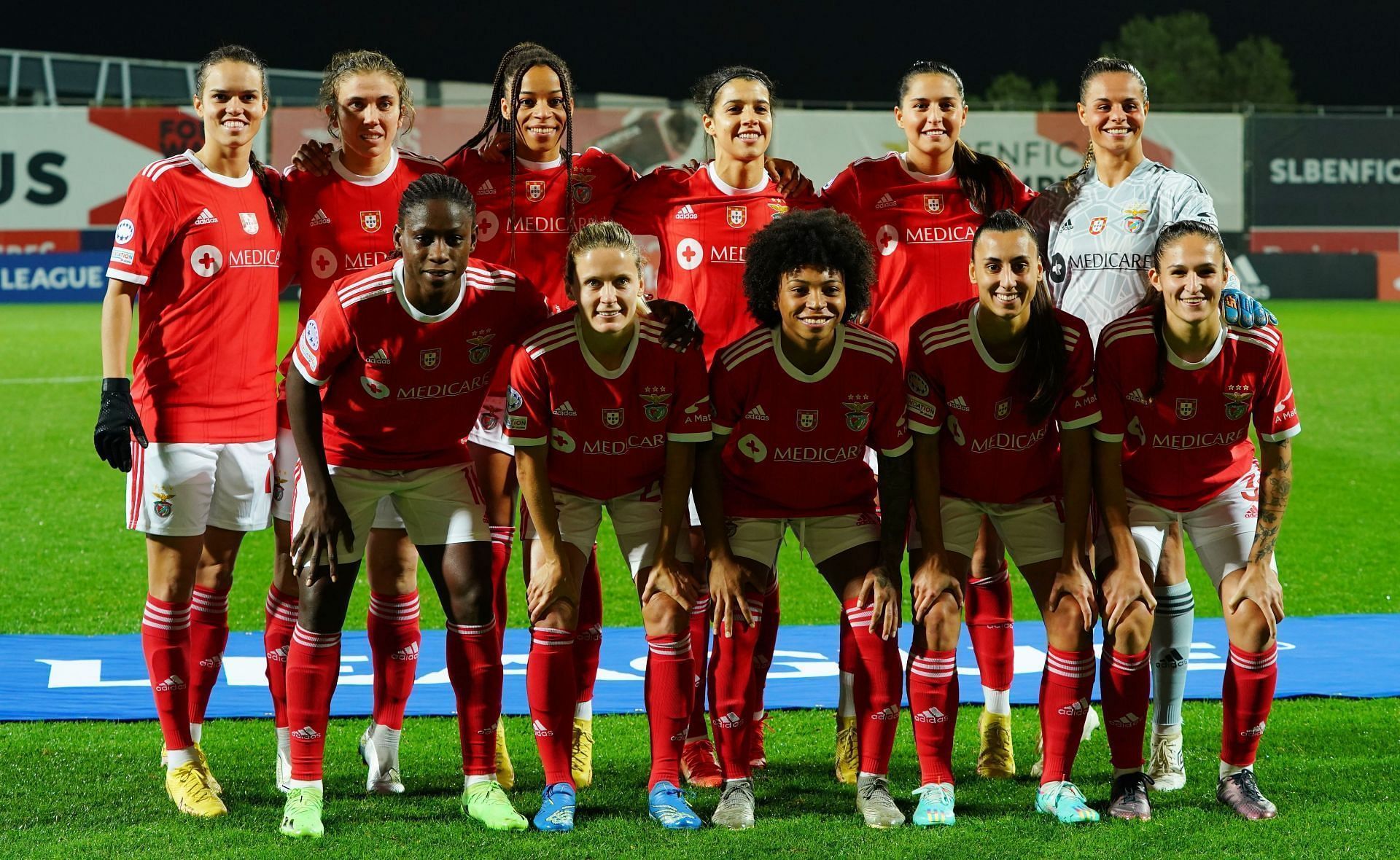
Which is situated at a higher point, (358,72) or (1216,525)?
(358,72)

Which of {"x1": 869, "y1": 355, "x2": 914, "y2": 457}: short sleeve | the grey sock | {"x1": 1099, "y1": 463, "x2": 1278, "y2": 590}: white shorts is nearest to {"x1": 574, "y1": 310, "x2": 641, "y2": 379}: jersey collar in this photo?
{"x1": 869, "y1": 355, "x2": 914, "y2": 457}: short sleeve

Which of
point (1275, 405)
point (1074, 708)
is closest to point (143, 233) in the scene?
point (1074, 708)

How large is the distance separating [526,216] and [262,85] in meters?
0.85

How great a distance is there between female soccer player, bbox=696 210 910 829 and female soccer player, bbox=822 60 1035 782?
669mm

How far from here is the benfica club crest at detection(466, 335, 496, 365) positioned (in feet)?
11.9

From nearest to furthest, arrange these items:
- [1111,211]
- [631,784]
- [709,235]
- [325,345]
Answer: [325,345] < [631,784] < [1111,211] < [709,235]

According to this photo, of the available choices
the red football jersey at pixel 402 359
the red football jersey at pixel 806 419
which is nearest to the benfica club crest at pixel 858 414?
the red football jersey at pixel 806 419

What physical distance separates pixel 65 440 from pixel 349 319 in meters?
7.65

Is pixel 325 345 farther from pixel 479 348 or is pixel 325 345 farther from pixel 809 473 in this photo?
pixel 809 473

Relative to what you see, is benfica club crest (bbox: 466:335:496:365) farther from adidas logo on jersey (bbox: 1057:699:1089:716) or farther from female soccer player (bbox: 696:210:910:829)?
adidas logo on jersey (bbox: 1057:699:1089:716)

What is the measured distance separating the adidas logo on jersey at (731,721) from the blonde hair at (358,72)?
195cm

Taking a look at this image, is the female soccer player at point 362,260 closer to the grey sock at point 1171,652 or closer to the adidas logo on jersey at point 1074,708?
the adidas logo on jersey at point 1074,708

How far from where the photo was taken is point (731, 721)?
3568 millimetres

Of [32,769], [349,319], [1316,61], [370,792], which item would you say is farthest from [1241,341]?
[1316,61]
